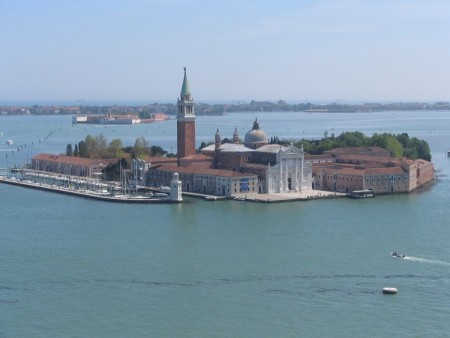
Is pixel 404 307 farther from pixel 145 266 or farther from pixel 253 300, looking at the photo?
pixel 145 266

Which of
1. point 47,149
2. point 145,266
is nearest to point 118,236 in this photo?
point 145,266

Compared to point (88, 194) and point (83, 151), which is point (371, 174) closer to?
point (88, 194)

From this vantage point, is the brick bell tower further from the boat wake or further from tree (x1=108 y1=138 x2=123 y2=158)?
the boat wake

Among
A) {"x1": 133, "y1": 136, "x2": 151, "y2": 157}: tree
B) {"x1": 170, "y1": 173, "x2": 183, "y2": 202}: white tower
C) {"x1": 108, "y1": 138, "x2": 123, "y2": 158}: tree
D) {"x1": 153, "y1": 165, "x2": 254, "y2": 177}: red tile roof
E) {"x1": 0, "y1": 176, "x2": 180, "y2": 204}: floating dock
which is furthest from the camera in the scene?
{"x1": 108, "y1": 138, "x2": 123, "y2": 158}: tree

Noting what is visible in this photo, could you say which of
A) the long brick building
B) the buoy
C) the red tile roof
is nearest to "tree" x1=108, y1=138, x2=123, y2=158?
the red tile roof

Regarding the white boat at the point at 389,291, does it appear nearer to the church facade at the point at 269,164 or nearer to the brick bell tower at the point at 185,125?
the church facade at the point at 269,164

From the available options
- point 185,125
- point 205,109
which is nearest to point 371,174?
point 185,125
